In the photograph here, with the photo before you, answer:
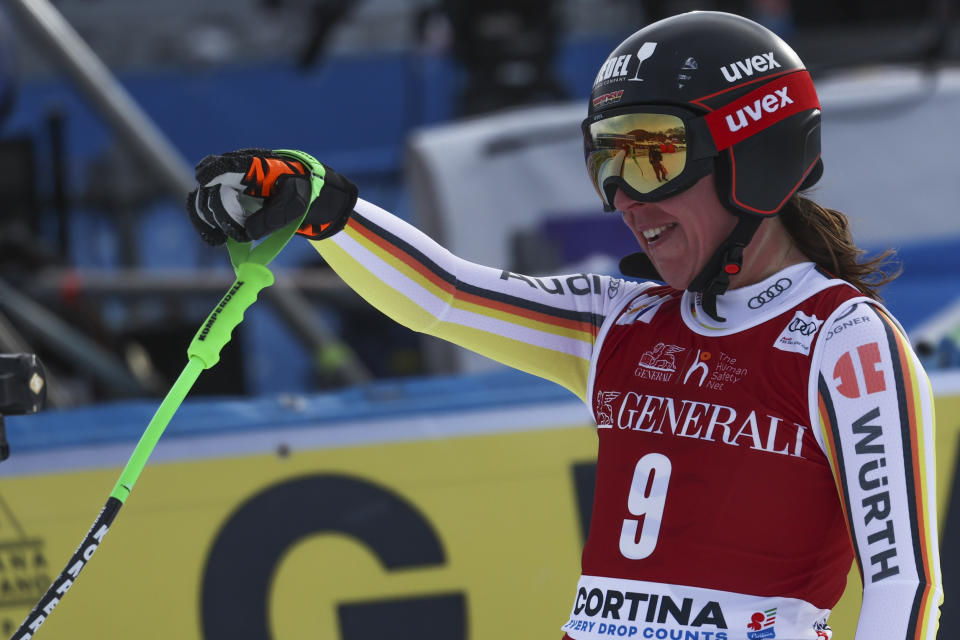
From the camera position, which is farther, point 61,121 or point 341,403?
point 61,121

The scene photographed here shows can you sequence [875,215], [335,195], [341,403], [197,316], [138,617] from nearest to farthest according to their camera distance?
[335,195]
[138,617]
[341,403]
[875,215]
[197,316]

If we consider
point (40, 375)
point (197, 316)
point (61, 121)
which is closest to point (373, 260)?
point (40, 375)

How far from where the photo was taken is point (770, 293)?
204 centimetres

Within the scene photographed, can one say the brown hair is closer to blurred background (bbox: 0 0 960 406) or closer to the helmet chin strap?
the helmet chin strap

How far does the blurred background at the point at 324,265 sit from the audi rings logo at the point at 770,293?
1.16 metres

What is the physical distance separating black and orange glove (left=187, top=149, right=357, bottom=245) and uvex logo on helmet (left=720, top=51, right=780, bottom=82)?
751mm

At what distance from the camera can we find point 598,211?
580cm

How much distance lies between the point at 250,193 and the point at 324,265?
565cm

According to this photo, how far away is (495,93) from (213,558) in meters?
4.89

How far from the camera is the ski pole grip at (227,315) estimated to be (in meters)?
1.99

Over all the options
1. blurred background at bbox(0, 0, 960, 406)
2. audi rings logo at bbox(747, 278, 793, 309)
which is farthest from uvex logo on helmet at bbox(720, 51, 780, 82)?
blurred background at bbox(0, 0, 960, 406)

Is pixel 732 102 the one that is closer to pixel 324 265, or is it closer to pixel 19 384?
pixel 19 384

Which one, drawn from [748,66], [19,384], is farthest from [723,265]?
[19,384]

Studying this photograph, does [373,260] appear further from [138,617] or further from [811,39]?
[811,39]
